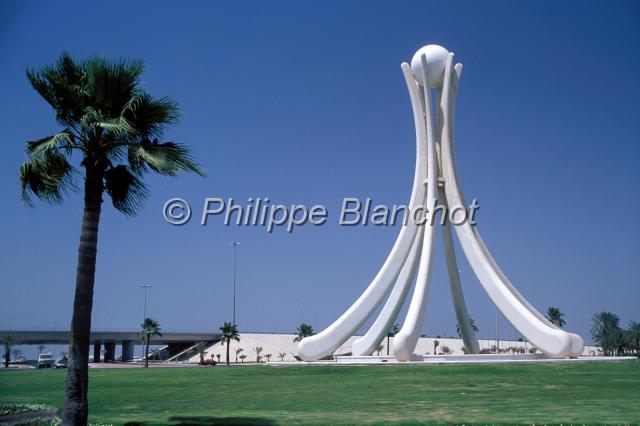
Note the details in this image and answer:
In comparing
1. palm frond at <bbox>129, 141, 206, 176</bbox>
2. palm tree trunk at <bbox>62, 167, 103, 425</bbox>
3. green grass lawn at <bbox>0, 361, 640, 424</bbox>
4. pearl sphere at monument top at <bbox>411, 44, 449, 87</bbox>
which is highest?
pearl sphere at monument top at <bbox>411, 44, 449, 87</bbox>

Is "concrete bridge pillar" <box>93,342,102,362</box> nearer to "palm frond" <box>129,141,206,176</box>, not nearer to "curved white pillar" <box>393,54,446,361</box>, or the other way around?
"curved white pillar" <box>393,54,446,361</box>

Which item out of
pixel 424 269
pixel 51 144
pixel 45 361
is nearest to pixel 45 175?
pixel 51 144

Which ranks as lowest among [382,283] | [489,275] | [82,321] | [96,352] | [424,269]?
[82,321]

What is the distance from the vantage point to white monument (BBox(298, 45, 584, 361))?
32812mm

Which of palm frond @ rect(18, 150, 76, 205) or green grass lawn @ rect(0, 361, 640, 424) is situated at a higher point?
palm frond @ rect(18, 150, 76, 205)

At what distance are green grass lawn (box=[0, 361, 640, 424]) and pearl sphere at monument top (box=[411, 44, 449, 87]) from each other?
15.7m

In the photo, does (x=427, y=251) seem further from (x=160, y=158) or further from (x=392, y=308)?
(x=160, y=158)

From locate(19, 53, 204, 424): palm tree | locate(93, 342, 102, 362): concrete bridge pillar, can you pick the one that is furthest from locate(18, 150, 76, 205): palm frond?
locate(93, 342, 102, 362): concrete bridge pillar

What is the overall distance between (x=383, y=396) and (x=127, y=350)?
70226mm

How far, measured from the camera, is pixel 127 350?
8231 centimetres

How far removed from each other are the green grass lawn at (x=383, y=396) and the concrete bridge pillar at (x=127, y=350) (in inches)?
2239

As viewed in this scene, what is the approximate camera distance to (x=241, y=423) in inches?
497

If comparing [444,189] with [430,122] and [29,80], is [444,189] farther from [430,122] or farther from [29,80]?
[29,80]

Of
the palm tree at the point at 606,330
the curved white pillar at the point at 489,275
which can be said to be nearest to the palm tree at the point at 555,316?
the palm tree at the point at 606,330
